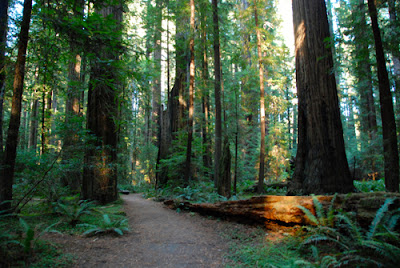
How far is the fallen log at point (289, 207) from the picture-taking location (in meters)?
3.47

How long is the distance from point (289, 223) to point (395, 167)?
2.88 m

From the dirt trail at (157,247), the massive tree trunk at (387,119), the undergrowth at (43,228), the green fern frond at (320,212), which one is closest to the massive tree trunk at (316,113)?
the massive tree trunk at (387,119)

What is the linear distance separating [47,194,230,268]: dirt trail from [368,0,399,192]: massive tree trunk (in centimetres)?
397

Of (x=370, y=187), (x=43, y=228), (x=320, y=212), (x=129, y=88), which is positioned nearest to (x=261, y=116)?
(x=370, y=187)

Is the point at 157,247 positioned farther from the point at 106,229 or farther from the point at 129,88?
the point at 129,88

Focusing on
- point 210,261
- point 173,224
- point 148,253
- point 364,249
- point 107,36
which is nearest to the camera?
point 364,249

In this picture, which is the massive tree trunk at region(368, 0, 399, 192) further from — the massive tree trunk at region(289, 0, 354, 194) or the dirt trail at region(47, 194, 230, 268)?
the dirt trail at region(47, 194, 230, 268)

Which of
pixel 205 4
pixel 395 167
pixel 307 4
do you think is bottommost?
pixel 395 167

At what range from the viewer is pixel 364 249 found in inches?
110

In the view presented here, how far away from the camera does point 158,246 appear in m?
4.59

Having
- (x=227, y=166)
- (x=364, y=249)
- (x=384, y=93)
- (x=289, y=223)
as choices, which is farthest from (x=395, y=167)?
(x=227, y=166)

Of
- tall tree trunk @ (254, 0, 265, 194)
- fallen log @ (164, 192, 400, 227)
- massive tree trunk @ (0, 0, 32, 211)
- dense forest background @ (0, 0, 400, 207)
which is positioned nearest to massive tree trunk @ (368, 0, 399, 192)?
dense forest background @ (0, 0, 400, 207)

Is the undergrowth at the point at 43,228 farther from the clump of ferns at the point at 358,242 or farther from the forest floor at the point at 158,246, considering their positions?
the clump of ferns at the point at 358,242

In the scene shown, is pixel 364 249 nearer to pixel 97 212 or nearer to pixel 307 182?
pixel 307 182
